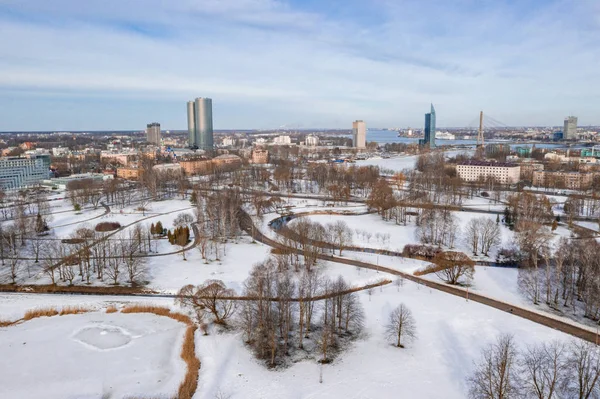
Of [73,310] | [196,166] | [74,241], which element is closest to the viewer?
[73,310]

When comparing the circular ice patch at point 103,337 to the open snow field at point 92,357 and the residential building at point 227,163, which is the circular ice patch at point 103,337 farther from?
the residential building at point 227,163

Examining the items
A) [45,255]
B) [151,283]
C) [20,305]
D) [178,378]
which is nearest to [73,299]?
[20,305]

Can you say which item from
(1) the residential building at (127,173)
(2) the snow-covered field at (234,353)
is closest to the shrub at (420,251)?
(2) the snow-covered field at (234,353)

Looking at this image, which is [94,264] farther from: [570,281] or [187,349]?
[570,281]

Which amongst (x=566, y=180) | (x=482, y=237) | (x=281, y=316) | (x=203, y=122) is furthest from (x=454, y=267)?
(x=203, y=122)

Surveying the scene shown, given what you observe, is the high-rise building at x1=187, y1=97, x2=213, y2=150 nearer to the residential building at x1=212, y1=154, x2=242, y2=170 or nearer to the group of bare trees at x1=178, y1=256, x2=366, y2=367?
the residential building at x1=212, y1=154, x2=242, y2=170

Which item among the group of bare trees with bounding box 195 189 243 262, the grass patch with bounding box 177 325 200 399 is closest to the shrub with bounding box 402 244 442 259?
the group of bare trees with bounding box 195 189 243 262
